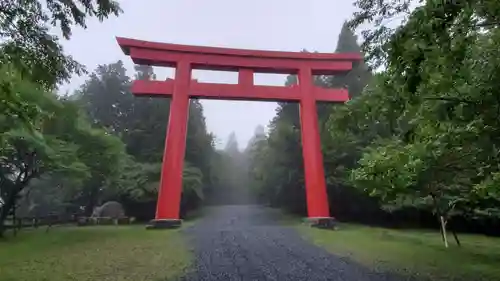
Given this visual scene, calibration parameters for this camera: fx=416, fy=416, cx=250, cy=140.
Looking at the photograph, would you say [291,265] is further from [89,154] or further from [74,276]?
[89,154]

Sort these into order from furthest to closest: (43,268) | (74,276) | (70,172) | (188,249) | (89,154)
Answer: (89,154)
(70,172)
(188,249)
(43,268)
(74,276)

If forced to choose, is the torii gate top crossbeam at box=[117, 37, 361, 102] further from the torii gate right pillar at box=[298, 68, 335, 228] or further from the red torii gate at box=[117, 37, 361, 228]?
the torii gate right pillar at box=[298, 68, 335, 228]

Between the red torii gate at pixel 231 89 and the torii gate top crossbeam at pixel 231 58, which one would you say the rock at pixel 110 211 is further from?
the torii gate top crossbeam at pixel 231 58

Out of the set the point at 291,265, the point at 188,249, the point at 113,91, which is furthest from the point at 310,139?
the point at 113,91

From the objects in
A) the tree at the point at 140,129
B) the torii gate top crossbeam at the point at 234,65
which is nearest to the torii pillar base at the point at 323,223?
the torii gate top crossbeam at the point at 234,65

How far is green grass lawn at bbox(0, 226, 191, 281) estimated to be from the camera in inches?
240

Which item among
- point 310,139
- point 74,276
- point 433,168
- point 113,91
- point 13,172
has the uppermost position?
point 113,91

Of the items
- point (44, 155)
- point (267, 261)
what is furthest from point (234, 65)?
point (267, 261)

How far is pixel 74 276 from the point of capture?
5.98 meters

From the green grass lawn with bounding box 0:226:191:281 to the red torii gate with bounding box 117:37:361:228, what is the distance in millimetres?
2563

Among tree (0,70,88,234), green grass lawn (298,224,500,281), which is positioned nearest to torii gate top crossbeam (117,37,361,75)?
tree (0,70,88,234)

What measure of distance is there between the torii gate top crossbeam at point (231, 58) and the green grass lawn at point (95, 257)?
19.0 feet

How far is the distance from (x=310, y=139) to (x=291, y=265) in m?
7.88

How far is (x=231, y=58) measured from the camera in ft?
46.7
